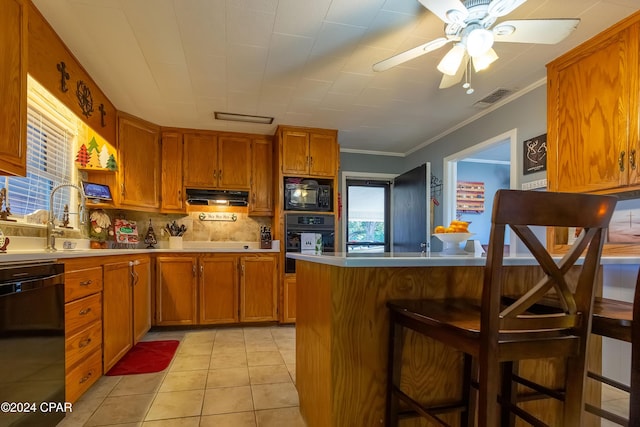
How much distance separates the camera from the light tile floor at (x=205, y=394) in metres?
1.80

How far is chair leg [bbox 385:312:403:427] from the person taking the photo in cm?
126

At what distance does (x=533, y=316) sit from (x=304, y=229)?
310 cm

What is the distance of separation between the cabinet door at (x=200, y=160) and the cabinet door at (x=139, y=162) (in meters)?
0.34

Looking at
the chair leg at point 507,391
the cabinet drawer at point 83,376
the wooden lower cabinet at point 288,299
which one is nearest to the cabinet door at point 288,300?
the wooden lower cabinet at point 288,299

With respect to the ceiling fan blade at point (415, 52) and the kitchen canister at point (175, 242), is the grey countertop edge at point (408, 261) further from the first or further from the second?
the kitchen canister at point (175, 242)

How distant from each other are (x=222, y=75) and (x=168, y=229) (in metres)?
2.26

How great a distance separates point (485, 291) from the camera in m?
0.88

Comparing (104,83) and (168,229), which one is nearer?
(104,83)

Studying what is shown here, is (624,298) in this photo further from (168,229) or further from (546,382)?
(168,229)

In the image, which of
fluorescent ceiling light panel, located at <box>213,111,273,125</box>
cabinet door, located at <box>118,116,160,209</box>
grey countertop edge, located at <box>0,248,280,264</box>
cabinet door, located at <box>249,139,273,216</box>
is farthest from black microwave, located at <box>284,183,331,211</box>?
cabinet door, located at <box>118,116,160,209</box>

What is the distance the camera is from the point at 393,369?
4.13 feet

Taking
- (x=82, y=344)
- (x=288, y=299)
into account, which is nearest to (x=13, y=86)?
(x=82, y=344)

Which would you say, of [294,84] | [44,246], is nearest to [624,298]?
[294,84]

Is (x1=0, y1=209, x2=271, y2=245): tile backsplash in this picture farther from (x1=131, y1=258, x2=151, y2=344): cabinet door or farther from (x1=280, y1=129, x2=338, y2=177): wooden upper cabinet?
(x1=280, y1=129, x2=338, y2=177): wooden upper cabinet
